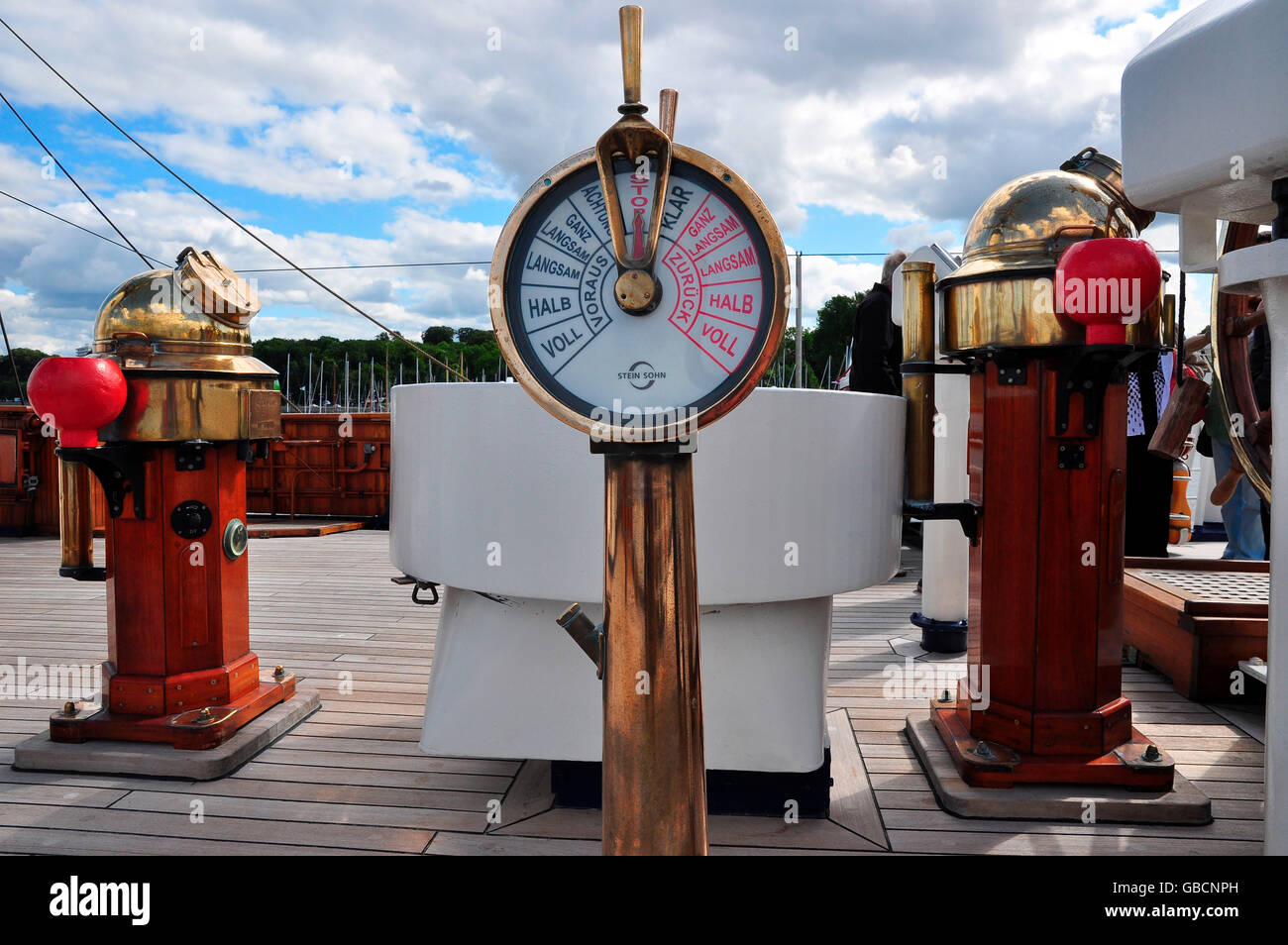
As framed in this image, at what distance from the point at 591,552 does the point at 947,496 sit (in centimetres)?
216

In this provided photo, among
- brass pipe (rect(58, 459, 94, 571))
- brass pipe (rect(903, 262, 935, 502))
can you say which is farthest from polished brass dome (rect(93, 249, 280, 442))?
brass pipe (rect(903, 262, 935, 502))

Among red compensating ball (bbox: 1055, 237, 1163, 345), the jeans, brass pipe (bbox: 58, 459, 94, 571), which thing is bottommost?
the jeans

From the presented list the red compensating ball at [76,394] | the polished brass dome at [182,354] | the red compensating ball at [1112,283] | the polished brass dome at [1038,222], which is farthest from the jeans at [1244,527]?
the red compensating ball at [76,394]

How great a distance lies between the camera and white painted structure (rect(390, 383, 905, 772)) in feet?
6.68

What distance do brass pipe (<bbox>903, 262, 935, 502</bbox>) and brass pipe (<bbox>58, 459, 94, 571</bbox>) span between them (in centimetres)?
240

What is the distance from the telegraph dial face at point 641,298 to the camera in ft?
3.39

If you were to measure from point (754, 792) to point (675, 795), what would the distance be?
125 cm

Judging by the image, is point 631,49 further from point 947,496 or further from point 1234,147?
point 947,496

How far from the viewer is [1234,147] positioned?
37.9 inches

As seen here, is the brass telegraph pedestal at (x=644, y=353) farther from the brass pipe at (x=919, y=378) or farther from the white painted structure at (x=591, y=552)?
the brass pipe at (x=919, y=378)

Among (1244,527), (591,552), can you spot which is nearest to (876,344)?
(1244,527)

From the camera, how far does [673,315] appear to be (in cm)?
106

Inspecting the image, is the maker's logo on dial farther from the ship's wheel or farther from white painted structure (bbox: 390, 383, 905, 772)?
the ship's wheel
